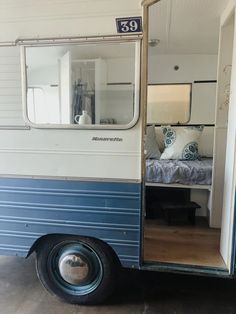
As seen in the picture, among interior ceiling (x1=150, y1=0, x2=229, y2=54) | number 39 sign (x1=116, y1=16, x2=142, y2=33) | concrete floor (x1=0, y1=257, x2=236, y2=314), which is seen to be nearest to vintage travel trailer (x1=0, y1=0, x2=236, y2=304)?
number 39 sign (x1=116, y1=16, x2=142, y2=33)

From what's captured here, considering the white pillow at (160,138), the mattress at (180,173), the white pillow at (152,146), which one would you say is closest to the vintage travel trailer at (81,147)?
the mattress at (180,173)

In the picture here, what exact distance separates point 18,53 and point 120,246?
1.52 meters

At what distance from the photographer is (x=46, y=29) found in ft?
6.08

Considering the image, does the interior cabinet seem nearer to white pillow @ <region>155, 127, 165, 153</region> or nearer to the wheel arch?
white pillow @ <region>155, 127, 165, 153</region>

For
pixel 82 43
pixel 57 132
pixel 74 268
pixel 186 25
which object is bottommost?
pixel 74 268

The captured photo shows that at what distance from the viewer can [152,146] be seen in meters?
3.86

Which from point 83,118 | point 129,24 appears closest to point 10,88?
point 83,118

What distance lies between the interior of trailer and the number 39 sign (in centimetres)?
79

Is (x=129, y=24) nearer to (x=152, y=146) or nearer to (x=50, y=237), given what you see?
(x=50, y=237)

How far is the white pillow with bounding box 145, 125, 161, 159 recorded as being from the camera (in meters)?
3.80

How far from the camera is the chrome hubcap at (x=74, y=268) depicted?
206cm

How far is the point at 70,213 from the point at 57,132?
58 centimetres

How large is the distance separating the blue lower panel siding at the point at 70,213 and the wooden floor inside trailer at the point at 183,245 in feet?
1.11

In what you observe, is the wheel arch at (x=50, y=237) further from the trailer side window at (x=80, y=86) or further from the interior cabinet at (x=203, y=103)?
the interior cabinet at (x=203, y=103)
